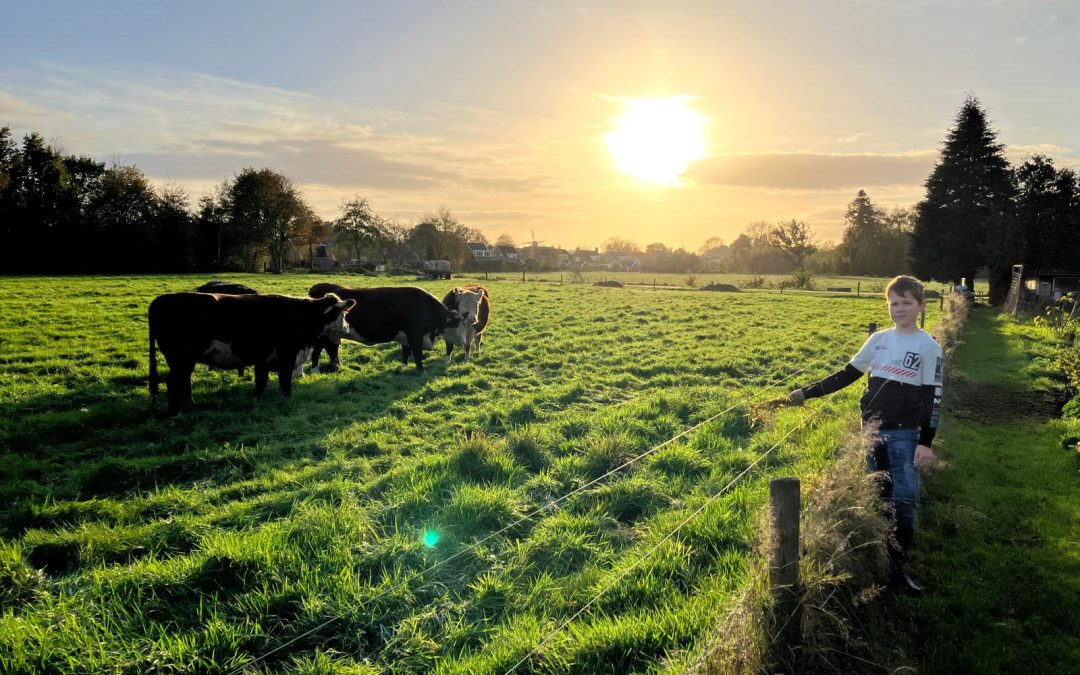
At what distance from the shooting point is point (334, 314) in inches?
442

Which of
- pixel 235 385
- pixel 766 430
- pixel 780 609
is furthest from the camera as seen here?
pixel 235 385

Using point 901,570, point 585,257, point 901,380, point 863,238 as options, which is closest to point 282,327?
point 901,380

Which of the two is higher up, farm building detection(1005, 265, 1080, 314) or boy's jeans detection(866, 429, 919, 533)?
farm building detection(1005, 265, 1080, 314)

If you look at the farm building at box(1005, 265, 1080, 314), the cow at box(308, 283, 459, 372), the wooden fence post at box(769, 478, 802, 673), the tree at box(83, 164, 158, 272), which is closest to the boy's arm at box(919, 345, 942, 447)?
the wooden fence post at box(769, 478, 802, 673)

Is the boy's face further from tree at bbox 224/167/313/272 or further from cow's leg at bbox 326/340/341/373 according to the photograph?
tree at bbox 224/167/313/272

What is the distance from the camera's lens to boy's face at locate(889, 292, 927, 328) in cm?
448

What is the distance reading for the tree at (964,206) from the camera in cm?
3553

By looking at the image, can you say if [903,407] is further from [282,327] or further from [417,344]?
[417,344]

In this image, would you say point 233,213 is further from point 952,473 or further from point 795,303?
point 952,473

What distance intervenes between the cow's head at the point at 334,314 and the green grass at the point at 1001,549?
9641 millimetres

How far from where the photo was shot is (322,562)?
4.37 meters

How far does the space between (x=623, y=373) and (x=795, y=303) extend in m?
25.3

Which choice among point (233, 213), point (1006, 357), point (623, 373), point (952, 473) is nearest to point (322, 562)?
point (952, 473)

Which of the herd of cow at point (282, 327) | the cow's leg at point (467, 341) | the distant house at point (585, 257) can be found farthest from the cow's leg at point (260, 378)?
the distant house at point (585, 257)
